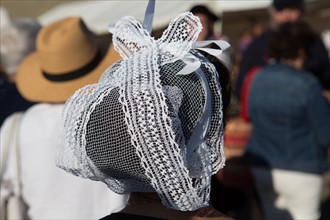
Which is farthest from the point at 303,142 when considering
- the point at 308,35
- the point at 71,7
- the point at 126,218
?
the point at 71,7

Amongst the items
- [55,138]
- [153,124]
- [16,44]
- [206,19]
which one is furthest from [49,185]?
[206,19]

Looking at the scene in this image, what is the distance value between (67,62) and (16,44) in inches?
34.3

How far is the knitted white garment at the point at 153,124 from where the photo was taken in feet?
3.42

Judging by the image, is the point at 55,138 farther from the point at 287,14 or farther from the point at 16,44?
the point at 287,14

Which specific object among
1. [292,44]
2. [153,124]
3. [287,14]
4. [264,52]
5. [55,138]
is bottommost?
[264,52]

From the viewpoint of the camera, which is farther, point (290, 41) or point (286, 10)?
point (286, 10)

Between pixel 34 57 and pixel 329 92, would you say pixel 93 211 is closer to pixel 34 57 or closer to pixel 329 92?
pixel 34 57

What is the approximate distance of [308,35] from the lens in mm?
2988

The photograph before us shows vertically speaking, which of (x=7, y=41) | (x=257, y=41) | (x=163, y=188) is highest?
(x=163, y=188)

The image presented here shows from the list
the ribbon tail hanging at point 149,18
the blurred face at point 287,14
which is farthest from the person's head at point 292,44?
the ribbon tail hanging at point 149,18

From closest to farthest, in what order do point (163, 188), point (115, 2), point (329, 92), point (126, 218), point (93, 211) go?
1. point (163, 188)
2. point (126, 218)
3. point (93, 211)
4. point (329, 92)
5. point (115, 2)

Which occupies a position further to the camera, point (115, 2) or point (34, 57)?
point (115, 2)

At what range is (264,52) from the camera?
3439 mm

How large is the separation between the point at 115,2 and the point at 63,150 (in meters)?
8.31
